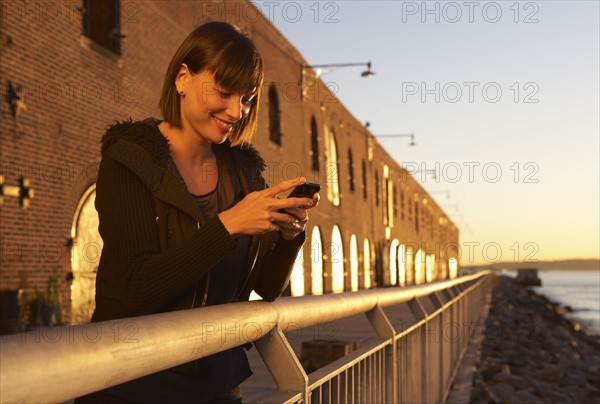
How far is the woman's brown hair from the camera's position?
93.1 inches

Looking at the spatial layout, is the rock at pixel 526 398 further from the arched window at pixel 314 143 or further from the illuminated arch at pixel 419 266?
the illuminated arch at pixel 419 266

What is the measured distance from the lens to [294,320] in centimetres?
289

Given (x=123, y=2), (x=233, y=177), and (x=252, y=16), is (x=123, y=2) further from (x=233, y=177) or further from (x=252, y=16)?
(x=233, y=177)

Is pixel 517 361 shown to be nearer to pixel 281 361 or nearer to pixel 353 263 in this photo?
pixel 281 361

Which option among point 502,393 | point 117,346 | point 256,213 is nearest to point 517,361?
point 502,393

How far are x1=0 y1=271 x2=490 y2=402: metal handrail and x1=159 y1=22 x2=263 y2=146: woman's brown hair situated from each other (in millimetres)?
666

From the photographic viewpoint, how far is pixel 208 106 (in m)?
2.41

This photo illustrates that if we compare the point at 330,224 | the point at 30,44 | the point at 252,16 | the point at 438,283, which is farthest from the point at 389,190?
the point at 438,283

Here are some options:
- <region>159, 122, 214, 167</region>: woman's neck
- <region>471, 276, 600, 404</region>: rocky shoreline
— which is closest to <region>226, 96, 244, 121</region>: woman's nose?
<region>159, 122, 214, 167</region>: woman's neck

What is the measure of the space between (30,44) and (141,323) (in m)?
11.3

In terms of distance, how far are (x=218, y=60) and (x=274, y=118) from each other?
23112 mm

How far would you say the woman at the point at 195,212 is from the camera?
2111 millimetres

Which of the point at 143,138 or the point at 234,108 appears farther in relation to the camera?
the point at 234,108

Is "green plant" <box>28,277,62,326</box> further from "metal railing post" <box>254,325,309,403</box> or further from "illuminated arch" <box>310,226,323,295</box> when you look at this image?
"illuminated arch" <box>310,226,323,295</box>
